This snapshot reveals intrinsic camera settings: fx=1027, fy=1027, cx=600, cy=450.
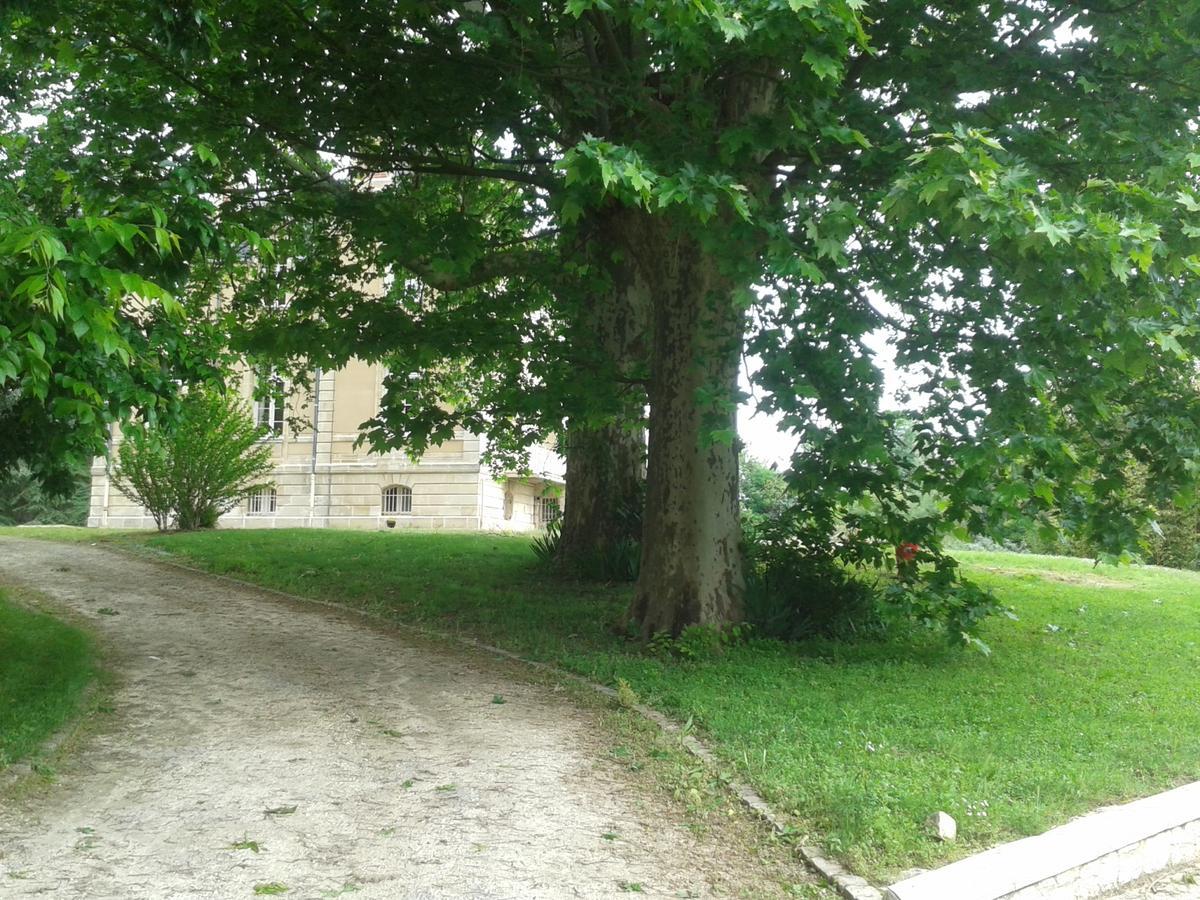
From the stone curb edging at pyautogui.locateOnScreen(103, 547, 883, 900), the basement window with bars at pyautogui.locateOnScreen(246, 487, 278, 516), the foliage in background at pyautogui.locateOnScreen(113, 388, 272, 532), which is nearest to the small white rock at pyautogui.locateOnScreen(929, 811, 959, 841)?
the stone curb edging at pyautogui.locateOnScreen(103, 547, 883, 900)

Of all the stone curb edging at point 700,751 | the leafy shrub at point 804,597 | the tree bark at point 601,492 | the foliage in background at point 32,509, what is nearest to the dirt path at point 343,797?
the stone curb edging at point 700,751

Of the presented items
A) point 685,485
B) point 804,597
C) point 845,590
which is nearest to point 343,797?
point 685,485

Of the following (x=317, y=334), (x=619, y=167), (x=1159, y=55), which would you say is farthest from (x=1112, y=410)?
(x=317, y=334)

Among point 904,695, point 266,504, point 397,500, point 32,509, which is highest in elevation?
point 397,500

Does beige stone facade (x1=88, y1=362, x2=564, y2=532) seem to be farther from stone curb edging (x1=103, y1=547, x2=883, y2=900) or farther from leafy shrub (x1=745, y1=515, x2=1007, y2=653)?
leafy shrub (x1=745, y1=515, x2=1007, y2=653)

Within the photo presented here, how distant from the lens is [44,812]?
5.62 meters

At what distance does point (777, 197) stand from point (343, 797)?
20.4 feet

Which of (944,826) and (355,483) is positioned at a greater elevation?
(355,483)

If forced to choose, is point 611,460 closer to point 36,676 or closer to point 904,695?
point 904,695

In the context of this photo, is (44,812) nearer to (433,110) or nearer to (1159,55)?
(433,110)

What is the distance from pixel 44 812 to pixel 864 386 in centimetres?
642

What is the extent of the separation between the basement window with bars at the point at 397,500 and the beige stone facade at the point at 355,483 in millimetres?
34

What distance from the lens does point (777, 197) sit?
9227 mm

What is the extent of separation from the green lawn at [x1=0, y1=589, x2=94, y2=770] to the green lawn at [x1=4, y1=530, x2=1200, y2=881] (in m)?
3.66
